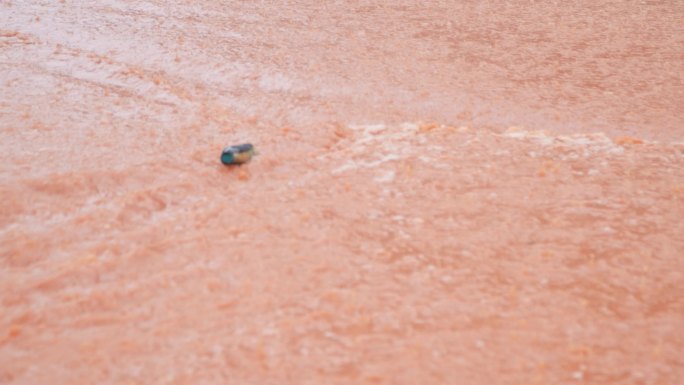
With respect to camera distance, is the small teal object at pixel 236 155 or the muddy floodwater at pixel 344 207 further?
the small teal object at pixel 236 155

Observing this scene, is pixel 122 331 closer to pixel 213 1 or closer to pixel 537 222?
pixel 537 222

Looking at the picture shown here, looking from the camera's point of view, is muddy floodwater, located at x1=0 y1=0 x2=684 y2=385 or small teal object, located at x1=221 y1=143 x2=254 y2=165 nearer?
muddy floodwater, located at x1=0 y1=0 x2=684 y2=385

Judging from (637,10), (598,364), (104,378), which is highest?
(637,10)

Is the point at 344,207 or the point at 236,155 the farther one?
the point at 236,155

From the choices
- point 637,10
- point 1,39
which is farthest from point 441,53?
point 1,39
